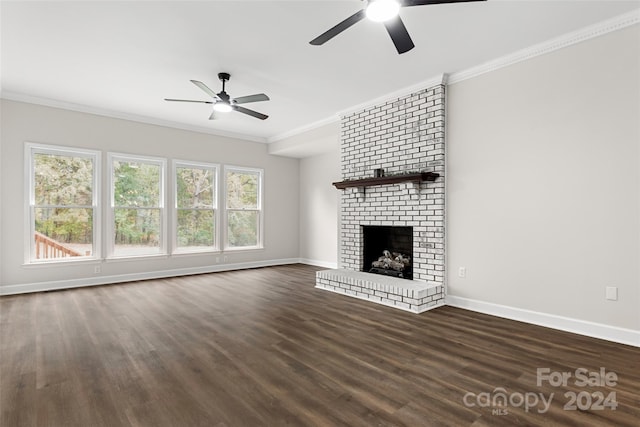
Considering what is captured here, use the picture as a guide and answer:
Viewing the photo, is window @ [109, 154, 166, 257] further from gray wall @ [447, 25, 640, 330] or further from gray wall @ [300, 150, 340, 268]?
gray wall @ [447, 25, 640, 330]

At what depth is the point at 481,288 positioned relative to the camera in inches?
158

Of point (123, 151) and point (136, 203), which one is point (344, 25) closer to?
point (123, 151)

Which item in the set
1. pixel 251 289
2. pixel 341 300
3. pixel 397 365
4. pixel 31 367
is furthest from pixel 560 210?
pixel 31 367

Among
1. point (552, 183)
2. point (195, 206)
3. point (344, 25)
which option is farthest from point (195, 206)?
point (552, 183)

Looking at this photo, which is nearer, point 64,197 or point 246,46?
point 246,46

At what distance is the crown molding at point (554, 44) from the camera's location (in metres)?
3.03

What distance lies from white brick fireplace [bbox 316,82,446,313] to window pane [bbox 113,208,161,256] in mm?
3326

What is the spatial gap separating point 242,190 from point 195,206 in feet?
3.71

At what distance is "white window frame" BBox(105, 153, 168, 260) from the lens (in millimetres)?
5676

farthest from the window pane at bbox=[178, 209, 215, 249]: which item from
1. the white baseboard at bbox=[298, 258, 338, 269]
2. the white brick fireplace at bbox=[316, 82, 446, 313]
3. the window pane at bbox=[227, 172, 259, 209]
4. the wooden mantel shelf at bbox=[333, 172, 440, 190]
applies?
the wooden mantel shelf at bbox=[333, 172, 440, 190]

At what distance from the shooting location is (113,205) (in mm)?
5730

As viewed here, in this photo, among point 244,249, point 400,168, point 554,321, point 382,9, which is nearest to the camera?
point 382,9

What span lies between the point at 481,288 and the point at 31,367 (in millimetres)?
4473

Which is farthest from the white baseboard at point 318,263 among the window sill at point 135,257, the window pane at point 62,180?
the window pane at point 62,180
